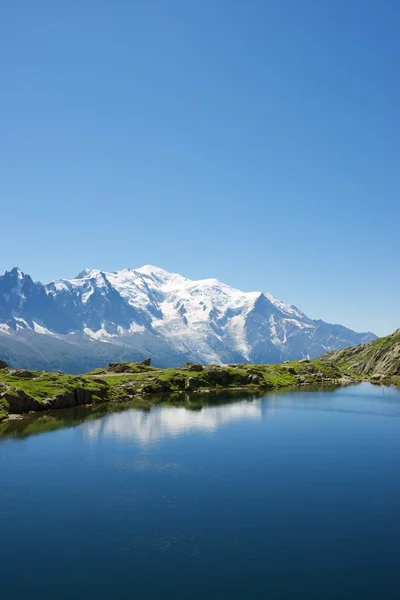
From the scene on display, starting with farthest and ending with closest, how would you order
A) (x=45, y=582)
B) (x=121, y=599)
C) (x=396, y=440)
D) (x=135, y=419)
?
(x=135, y=419) → (x=396, y=440) → (x=45, y=582) → (x=121, y=599)

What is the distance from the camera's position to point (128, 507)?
209 ft

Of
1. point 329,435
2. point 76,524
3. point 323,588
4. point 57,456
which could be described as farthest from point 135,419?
point 323,588

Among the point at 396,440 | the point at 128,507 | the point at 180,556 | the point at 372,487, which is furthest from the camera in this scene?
the point at 396,440

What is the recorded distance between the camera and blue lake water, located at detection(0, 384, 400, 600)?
45.0m

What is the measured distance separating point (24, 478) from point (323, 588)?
2022 inches

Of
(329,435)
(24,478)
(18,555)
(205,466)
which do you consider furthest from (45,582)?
(329,435)

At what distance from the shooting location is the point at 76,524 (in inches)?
2302

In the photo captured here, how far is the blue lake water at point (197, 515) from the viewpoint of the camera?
4500 cm

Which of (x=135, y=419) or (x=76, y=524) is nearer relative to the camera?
(x=76, y=524)

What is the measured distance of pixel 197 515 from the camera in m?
61.1

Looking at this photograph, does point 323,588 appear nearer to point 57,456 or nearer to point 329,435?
point 57,456

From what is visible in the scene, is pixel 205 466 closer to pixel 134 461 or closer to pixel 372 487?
pixel 134 461

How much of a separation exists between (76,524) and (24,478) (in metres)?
22.4

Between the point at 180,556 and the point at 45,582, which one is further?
the point at 180,556
